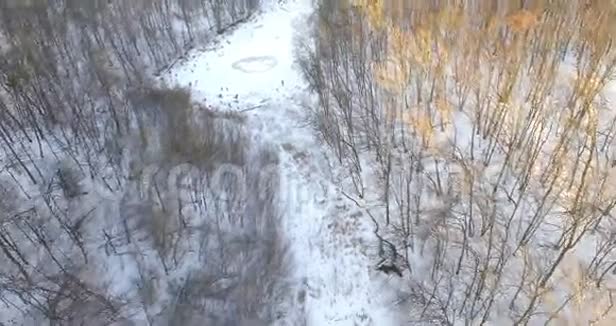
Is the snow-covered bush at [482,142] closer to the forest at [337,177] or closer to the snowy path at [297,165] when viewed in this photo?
the forest at [337,177]

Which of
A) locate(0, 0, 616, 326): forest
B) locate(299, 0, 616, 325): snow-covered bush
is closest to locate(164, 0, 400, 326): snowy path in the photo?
locate(0, 0, 616, 326): forest

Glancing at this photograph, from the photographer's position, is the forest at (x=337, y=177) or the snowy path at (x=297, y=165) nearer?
the forest at (x=337, y=177)

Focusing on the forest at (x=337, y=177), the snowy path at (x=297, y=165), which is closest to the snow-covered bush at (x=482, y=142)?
the forest at (x=337, y=177)

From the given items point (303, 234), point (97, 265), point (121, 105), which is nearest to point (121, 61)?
point (121, 105)

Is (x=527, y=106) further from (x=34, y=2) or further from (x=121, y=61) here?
(x=34, y=2)

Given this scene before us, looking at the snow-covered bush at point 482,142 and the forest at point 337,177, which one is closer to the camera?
the snow-covered bush at point 482,142

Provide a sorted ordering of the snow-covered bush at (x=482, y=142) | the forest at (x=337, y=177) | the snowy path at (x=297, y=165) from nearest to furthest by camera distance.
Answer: the snow-covered bush at (x=482, y=142) < the forest at (x=337, y=177) < the snowy path at (x=297, y=165)

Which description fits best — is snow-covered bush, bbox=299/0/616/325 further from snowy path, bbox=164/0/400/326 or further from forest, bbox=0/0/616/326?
snowy path, bbox=164/0/400/326

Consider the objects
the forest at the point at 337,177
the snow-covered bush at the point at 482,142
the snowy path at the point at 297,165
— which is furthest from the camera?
the snowy path at the point at 297,165
